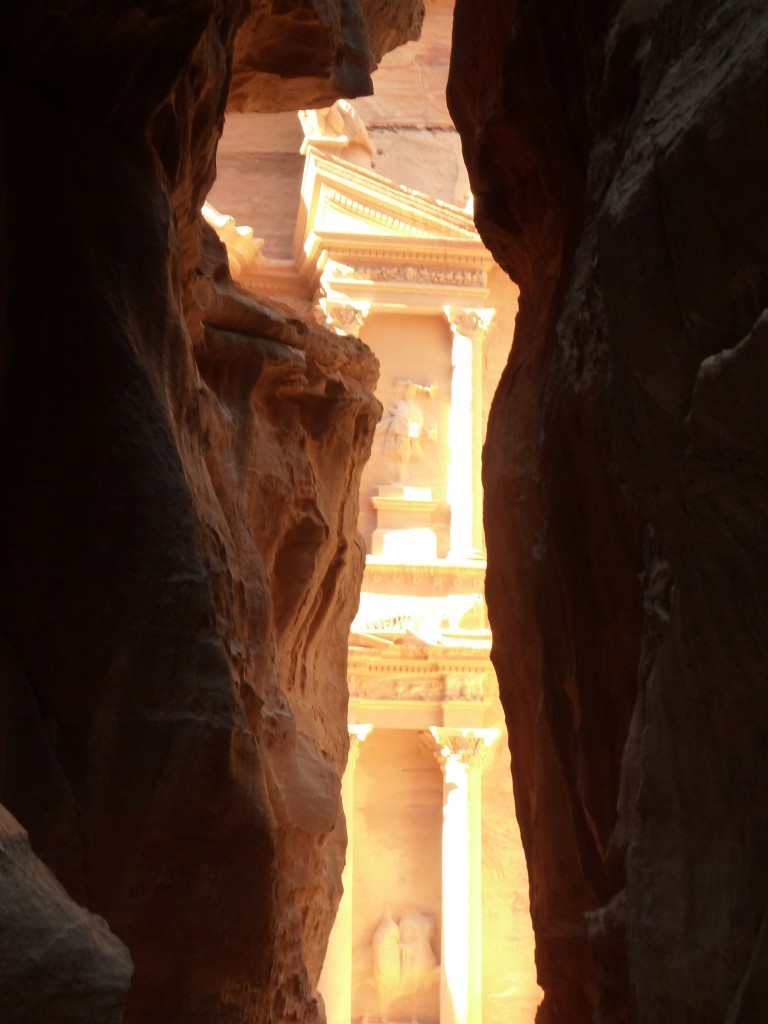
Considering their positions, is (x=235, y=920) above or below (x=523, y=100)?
below

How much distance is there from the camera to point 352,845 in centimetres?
1510

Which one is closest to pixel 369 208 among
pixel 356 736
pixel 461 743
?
pixel 356 736

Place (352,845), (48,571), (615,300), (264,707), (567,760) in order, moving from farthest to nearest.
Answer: (352,845)
(264,707)
(567,760)
(48,571)
(615,300)

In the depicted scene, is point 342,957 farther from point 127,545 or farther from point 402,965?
point 127,545

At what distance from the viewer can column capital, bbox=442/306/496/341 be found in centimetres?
1652

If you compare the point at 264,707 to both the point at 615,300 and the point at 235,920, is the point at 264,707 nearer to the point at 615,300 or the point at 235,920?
the point at 235,920

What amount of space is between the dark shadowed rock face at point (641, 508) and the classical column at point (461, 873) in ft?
26.9

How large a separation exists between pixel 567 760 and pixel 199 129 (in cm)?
315

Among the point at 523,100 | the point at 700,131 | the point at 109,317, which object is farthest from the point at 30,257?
the point at 700,131

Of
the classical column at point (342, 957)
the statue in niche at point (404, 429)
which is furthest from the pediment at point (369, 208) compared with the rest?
the classical column at point (342, 957)

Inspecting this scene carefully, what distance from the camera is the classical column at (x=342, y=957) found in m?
13.8

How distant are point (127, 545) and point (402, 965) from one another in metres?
10.5

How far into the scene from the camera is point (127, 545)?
514cm

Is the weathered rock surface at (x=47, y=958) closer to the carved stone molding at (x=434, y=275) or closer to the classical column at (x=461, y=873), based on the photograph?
the classical column at (x=461, y=873)
